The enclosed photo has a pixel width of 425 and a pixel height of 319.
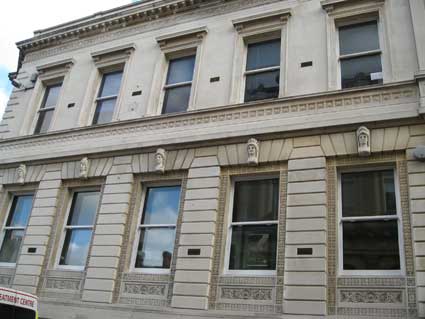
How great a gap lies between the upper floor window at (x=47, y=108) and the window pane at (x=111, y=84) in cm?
209

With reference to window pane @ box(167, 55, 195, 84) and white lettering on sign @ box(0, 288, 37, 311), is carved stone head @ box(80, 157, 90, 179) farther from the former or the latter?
white lettering on sign @ box(0, 288, 37, 311)

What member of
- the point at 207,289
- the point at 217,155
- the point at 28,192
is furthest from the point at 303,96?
the point at 28,192

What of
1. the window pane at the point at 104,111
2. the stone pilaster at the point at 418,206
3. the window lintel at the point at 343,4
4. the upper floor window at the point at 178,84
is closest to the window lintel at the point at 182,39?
the upper floor window at the point at 178,84

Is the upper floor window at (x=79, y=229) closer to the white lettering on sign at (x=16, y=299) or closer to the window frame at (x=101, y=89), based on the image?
the window frame at (x=101, y=89)

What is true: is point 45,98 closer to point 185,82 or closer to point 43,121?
point 43,121

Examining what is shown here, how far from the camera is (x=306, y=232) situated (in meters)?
9.02

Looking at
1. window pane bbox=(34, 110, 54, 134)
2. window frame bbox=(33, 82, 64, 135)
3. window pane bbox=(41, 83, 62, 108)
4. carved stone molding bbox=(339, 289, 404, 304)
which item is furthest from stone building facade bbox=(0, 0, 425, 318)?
window pane bbox=(41, 83, 62, 108)

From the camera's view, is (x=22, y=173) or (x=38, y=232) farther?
(x=22, y=173)

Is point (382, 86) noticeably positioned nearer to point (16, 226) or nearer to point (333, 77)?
point (333, 77)

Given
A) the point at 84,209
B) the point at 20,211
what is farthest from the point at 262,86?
the point at 20,211

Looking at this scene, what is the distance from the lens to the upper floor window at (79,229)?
1195 cm

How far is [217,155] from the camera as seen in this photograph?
10789 millimetres

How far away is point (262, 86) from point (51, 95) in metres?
8.72

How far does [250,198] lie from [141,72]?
5.97 meters
